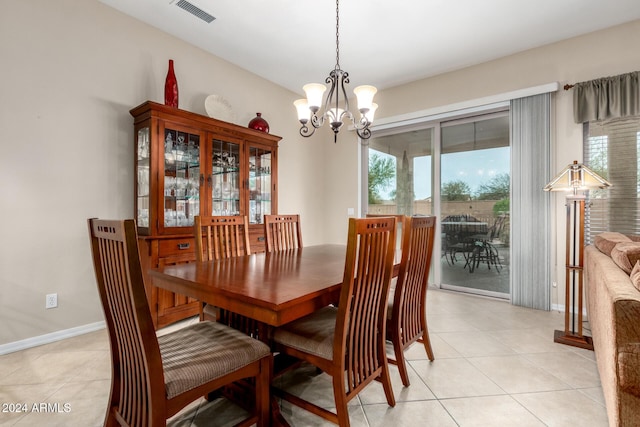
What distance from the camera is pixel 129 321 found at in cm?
107

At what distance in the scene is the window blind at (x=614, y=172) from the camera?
2.88m

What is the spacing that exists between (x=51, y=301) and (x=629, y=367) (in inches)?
138

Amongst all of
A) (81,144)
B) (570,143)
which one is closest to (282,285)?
(81,144)

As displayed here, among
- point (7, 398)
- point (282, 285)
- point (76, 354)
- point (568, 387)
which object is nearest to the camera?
point (282, 285)

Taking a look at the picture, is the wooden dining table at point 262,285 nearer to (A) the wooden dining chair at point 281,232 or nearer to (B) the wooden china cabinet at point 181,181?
(A) the wooden dining chair at point 281,232

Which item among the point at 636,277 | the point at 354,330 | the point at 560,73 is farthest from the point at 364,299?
the point at 560,73

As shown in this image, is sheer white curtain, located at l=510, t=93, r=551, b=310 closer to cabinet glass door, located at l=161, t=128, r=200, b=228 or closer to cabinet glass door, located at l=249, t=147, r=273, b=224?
cabinet glass door, located at l=249, t=147, r=273, b=224

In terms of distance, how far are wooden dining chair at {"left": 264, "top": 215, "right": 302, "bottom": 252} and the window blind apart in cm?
291

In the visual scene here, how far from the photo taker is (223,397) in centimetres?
172

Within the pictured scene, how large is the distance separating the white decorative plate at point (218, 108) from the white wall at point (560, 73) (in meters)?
2.60

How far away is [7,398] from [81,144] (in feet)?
6.00

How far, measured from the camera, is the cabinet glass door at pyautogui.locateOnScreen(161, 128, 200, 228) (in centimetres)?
280

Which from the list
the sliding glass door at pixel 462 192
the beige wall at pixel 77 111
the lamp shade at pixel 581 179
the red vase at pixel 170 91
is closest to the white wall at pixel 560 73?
the beige wall at pixel 77 111

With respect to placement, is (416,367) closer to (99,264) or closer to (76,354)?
(99,264)
